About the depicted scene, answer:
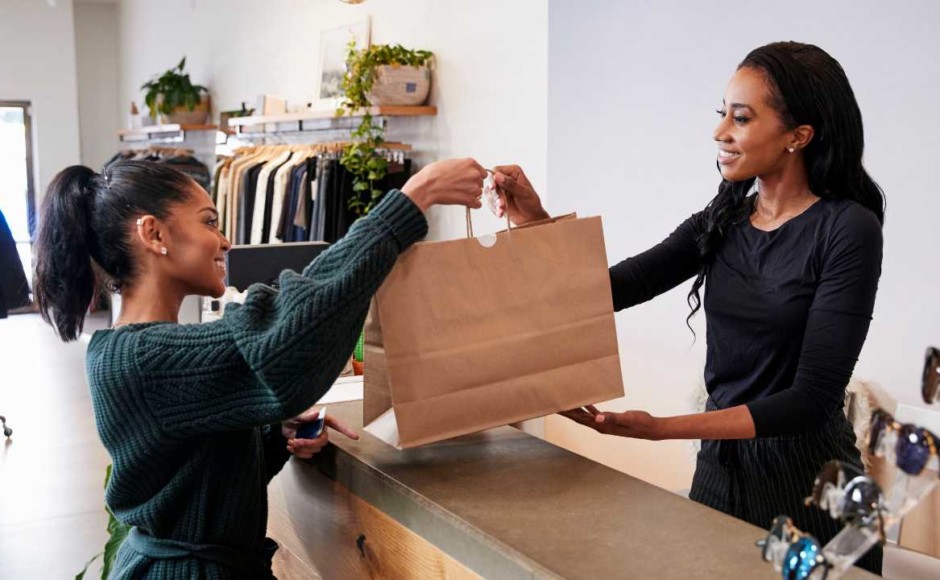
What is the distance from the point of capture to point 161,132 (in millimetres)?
9562

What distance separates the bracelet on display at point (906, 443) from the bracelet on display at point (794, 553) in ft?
0.32

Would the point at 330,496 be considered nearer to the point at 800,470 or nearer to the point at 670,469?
the point at 800,470

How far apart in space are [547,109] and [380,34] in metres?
2.03

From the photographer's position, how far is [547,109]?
462 centimetres

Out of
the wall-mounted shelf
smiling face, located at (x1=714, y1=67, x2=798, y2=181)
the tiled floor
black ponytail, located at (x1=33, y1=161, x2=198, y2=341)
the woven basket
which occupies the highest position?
the woven basket

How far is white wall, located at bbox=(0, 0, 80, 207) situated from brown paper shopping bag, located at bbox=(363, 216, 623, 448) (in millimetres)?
10297

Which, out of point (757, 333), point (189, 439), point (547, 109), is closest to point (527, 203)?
point (757, 333)

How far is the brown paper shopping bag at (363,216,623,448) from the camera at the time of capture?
4.67ft

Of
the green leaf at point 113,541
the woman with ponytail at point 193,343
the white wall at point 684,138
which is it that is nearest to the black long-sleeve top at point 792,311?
the woman with ponytail at point 193,343

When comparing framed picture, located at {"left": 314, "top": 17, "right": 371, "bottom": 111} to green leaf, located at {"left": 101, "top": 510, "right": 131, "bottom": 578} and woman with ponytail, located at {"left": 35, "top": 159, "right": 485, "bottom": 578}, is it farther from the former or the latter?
woman with ponytail, located at {"left": 35, "top": 159, "right": 485, "bottom": 578}

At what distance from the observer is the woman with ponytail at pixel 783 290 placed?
1555 mm

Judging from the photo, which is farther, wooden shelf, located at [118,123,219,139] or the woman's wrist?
wooden shelf, located at [118,123,219,139]

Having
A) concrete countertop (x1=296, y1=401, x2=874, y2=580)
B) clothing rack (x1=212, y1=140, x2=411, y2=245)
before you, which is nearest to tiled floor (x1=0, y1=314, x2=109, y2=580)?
clothing rack (x1=212, y1=140, x2=411, y2=245)

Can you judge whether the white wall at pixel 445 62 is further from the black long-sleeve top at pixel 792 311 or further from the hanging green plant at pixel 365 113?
the black long-sleeve top at pixel 792 311
